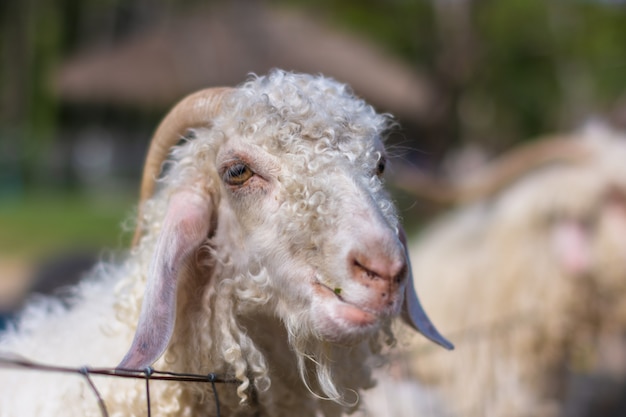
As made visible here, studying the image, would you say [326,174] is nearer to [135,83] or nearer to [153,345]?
[153,345]

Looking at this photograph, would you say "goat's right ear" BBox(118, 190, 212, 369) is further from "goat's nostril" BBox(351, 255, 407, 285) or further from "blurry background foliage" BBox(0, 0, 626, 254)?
"blurry background foliage" BBox(0, 0, 626, 254)

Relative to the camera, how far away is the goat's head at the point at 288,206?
6.18ft

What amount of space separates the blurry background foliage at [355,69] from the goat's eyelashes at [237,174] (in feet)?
21.8

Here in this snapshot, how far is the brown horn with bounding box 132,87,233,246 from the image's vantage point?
89.0 inches

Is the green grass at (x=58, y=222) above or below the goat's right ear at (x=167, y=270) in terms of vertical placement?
above

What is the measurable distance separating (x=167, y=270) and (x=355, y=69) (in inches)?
859

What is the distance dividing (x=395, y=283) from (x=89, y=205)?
19842 mm

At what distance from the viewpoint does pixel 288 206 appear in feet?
6.57

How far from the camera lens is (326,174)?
6.63 ft

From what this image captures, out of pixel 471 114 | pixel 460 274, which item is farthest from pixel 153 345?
pixel 471 114

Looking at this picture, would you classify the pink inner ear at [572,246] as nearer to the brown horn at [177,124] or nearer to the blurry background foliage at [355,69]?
the brown horn at [177,124]

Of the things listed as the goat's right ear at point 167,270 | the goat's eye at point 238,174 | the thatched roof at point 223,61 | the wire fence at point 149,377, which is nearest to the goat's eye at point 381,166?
the goat's eye at point 238,174

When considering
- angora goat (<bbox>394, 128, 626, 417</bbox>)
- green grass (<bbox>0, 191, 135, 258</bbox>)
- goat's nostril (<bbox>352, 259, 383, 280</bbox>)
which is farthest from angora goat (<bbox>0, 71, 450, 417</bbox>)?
green grass (<bbox>0, 191, 135, 258</bbox>)

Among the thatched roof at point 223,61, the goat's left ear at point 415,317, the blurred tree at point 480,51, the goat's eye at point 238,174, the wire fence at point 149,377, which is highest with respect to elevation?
the blurred tree at point 480,51
